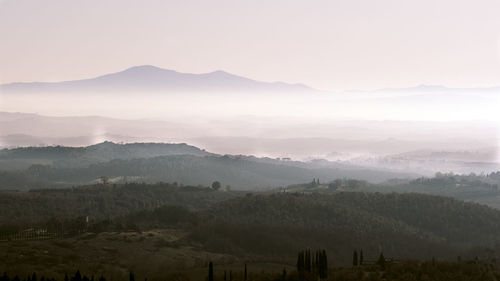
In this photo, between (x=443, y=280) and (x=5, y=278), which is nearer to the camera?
(x=443, y=280)

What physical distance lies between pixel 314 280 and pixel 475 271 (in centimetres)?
4545

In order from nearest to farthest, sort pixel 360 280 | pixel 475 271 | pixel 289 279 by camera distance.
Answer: pixel 360 280
pixel 475 271
pixel 289 279

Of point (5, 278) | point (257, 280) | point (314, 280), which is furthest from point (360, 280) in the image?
point (5, 278)

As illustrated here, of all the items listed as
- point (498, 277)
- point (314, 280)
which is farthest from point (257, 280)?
point (498, 277)

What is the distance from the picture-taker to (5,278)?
183625mm

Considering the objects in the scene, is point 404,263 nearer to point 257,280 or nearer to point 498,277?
point 498,277

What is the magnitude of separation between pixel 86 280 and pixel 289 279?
6006 centimetres

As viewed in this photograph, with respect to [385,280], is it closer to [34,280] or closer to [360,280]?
[360,280]

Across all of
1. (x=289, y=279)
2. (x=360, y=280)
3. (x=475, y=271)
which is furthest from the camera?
(x=289, y=279)

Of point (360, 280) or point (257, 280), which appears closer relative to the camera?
point (360, 280)

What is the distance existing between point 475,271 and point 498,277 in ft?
23.8

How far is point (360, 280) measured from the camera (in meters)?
160

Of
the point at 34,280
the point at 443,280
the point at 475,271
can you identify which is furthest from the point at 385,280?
the point at 34,280

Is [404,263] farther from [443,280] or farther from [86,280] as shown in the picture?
[86,280]
